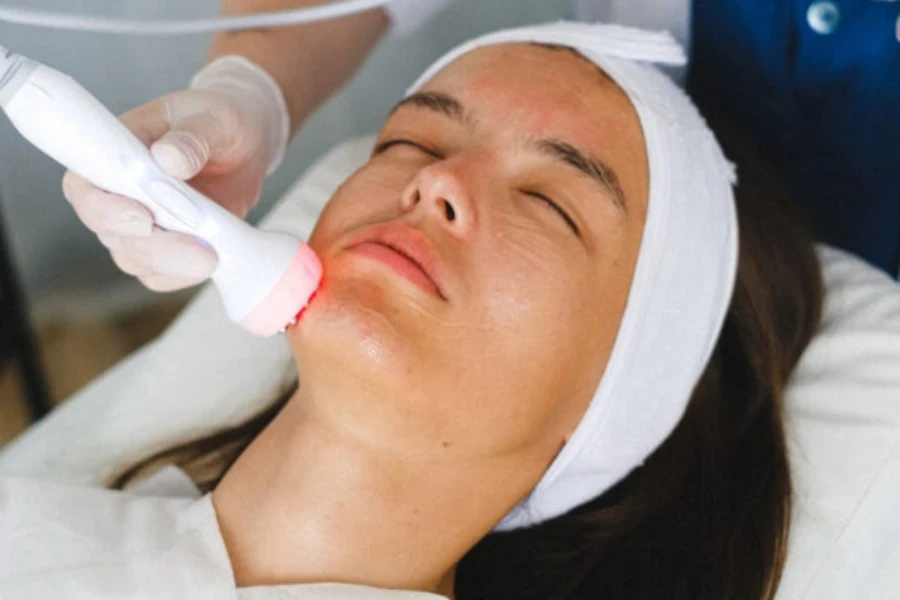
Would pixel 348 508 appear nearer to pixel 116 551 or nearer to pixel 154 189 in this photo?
pixel 116 551

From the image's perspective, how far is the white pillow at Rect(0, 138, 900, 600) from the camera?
106 centimetres

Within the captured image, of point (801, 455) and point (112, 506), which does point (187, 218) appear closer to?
point (112, 506)

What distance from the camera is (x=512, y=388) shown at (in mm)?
945

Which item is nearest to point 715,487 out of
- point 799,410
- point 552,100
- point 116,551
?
point 799,410

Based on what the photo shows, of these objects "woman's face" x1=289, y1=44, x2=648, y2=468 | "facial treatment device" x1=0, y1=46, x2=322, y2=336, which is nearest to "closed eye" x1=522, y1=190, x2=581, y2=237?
"woman's face" x1=289, y1=44, x2=648, y2=468

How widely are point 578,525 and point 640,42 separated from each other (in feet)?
1.97

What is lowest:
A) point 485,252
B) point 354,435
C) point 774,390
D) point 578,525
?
point 578,525

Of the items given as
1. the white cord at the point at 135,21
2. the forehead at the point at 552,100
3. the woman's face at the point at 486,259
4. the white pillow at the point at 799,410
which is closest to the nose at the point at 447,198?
the woman's face at the point at 486,259

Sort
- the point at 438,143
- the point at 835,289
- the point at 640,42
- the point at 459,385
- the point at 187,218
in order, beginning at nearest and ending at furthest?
the point at 187,218
the point at 459,385
the point at 438,143
the point at 640,42
the point at 835,289

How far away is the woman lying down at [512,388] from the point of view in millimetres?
926

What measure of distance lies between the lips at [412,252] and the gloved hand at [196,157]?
0.16 m

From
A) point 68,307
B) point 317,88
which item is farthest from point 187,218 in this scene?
point 68,307

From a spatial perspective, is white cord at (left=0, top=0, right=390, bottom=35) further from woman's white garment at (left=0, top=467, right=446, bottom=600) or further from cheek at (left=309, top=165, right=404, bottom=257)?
woman's white garment at (left=0, top=467, right=446, bottom=600)

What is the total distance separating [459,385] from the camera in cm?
92
